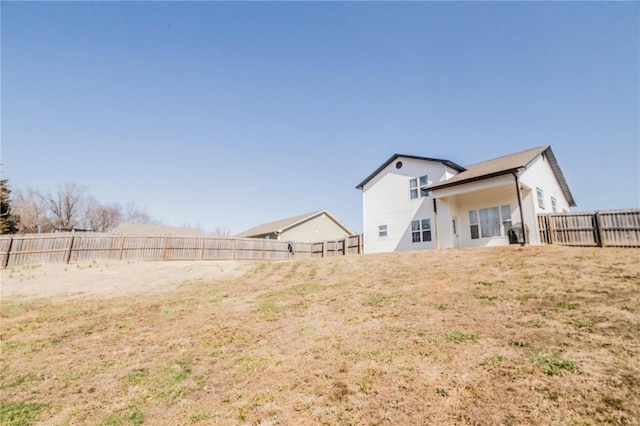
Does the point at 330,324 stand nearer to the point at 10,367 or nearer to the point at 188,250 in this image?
the point at 10,367

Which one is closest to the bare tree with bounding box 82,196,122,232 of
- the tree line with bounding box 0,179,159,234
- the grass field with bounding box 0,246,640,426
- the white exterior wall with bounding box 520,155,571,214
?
the tree line with bounding box 0,179,159,234

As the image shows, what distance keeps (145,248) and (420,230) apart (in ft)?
63.6

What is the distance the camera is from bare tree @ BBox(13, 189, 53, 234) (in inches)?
1704

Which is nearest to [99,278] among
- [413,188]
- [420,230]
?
[420,230]

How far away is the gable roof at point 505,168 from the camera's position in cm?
1528

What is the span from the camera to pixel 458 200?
59.6 feet

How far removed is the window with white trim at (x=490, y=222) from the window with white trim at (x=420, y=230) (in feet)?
7.88

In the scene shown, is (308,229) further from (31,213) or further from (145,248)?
(31,213)

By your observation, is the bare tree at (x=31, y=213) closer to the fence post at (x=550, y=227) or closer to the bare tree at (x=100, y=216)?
the bare tree at (x=100, y=216)

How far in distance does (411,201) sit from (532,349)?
15.3m

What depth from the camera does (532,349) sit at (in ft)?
15.5

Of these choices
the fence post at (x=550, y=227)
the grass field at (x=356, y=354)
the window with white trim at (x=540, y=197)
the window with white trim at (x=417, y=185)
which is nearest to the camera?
the grass field at (x=356, y=354)

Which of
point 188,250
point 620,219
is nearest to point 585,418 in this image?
point 620,219

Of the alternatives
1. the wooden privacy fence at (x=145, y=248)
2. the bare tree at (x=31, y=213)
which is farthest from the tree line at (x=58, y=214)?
the wooden privacy fence at (x=145, y=248)
